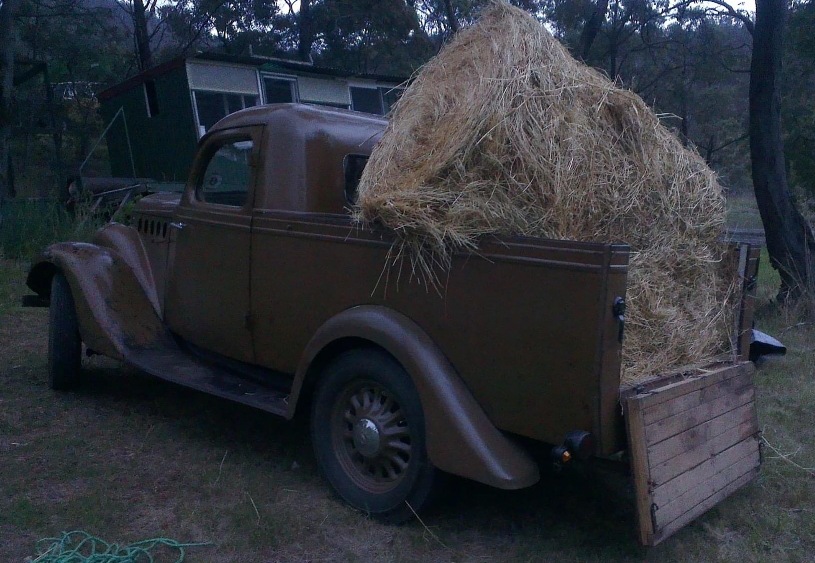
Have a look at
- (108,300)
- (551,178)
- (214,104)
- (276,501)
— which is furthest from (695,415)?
(214,104)

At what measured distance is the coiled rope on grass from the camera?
3424mm

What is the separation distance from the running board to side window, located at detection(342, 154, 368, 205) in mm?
1212

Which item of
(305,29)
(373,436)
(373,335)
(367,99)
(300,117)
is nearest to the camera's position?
(373,335)

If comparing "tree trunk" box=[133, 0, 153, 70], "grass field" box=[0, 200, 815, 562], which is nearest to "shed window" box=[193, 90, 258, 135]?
"tree trunk" box=[133, 0, 153, 70]

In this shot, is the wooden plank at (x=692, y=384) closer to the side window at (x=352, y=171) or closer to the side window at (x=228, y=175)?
the side window at (x=352, y=171)

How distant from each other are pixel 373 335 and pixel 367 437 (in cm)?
51

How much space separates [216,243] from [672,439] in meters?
2.81

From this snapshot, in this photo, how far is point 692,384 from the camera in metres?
3.49

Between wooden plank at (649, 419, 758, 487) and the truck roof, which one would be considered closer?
wooden plank at (649, 419, 758, 487)

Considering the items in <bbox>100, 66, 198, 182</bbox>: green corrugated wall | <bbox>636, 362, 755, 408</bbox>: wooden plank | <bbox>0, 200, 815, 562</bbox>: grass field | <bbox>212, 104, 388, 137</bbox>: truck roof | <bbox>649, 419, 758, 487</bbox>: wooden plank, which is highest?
<bbox>100, 66, 198, 182</bbox>: green corrugated wall

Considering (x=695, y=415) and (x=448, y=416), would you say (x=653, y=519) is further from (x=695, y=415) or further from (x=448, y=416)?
(x=448, y=416)

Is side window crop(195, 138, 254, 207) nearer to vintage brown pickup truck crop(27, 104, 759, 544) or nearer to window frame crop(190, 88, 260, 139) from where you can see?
vintage brown pickup truck crop(27, 104, 759, 544)

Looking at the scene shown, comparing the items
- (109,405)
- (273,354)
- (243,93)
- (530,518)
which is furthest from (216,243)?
(243,93)

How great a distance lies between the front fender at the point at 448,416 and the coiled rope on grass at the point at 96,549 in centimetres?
119
